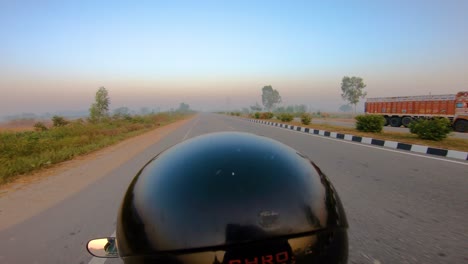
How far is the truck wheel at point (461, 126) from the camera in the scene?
16898 mm

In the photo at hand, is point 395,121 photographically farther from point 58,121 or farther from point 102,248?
point 58,121

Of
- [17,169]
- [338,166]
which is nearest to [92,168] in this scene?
[17,169]

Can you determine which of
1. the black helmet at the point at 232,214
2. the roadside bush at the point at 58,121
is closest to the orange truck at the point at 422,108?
the black helmet at the point at 232,214

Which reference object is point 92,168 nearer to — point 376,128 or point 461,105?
point 376,128

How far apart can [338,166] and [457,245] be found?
3.93 meters

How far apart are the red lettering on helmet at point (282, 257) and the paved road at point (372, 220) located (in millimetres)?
1501

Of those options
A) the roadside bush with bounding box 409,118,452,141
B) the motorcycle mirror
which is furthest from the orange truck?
the motorcycle mirror

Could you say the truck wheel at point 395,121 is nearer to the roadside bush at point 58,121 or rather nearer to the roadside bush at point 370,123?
the roadside bush at point 370,123

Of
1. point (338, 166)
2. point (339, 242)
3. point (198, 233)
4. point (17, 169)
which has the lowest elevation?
point (17, 169)

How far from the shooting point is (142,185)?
159 centimetres

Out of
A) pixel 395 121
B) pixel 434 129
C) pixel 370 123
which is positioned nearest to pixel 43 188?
pixel 434 129

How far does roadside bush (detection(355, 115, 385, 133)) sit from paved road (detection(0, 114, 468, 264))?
30.7 ft

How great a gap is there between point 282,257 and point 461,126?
69.7 ft

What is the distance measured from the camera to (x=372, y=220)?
3258 mm
